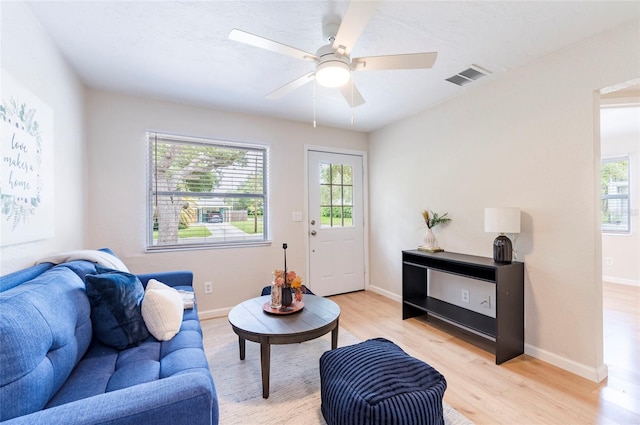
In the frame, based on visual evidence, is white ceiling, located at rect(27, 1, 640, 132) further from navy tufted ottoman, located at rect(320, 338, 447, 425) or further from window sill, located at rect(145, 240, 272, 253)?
navy tufted ottoman, located at rect(320, 338, 447, 425)

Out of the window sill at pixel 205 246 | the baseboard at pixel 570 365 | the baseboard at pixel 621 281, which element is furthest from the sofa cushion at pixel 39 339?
the baseboard at pixel 621 281

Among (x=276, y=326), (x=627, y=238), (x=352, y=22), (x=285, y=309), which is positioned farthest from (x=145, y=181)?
(x=627, y=238)

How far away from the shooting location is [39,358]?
1.03m

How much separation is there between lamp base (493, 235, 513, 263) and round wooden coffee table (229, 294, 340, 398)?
4.89 feet

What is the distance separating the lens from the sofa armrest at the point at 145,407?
832 mm

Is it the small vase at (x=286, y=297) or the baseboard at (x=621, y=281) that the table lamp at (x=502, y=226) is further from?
the baseboard at (x=621, y=281)

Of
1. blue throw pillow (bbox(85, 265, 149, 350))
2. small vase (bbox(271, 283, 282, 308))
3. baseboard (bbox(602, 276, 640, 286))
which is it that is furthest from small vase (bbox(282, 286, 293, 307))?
baseboard (bbox(602, 276, 640, 286))

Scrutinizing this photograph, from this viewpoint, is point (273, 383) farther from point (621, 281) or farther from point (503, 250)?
point (621, 281)

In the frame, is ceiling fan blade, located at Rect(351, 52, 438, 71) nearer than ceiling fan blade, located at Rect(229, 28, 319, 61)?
No

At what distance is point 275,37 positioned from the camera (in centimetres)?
200

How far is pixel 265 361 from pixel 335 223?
253 cm

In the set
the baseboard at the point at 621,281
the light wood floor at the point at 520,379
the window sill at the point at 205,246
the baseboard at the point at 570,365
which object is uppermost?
the window sill at the point at 205,246

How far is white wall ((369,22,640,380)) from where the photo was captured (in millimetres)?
2045

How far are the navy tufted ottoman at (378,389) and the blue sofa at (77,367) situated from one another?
0.66 metres
